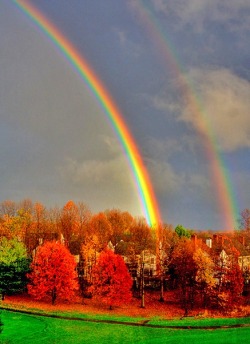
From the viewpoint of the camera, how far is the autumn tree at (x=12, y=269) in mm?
61906

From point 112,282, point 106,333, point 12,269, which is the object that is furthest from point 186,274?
point 12,269

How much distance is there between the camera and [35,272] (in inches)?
2340

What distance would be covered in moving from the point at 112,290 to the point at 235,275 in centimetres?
1670

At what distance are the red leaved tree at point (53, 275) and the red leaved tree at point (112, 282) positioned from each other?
3.81m

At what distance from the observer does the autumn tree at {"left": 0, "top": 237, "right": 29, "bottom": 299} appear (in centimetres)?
6191

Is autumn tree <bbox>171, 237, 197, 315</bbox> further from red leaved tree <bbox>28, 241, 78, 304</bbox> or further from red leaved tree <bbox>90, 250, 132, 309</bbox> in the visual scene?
red leaved tree <bbox>28, 241, 78, 304</bbox>

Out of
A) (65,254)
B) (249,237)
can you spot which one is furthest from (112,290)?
(249,237)

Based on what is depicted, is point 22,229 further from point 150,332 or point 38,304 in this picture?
point 150,332

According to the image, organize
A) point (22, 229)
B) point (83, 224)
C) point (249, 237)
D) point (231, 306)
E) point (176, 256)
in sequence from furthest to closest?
point (83, 224), point (22, 229), point (249, 237), point (176, 256), point (231, 306)

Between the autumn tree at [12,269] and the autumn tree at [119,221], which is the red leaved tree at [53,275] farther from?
the autumn tree at [119,221]

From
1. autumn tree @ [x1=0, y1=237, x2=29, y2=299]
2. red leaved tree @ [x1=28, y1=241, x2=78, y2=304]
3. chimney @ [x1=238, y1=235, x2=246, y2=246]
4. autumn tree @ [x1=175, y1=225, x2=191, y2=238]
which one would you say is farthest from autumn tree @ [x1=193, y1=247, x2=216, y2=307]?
autumn tree @ [x1=175, y1=225, x2=191, y2=238]

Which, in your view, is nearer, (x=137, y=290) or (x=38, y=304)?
(x=38, y=304)

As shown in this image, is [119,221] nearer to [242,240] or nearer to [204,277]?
[242,240]

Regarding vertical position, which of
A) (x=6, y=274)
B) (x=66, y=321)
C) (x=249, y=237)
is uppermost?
(x=249, y=237)
